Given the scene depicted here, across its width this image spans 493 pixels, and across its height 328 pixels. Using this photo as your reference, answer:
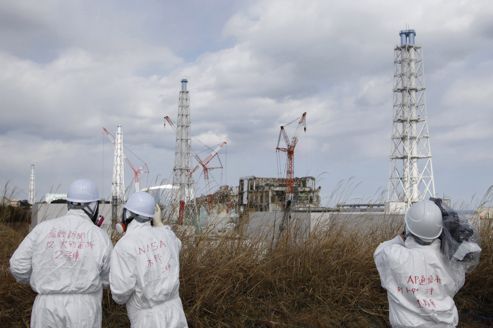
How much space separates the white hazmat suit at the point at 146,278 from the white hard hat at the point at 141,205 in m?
0.12

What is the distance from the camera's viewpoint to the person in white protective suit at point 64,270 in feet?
13.8

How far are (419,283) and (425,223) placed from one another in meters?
0.46

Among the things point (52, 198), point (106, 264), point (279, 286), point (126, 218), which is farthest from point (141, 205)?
point (52, 198)

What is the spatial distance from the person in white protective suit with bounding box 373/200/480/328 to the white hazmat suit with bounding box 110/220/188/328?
1700 mm

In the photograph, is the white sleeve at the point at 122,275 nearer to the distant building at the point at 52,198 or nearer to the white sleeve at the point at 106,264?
the white sleeve at the point at 106,264

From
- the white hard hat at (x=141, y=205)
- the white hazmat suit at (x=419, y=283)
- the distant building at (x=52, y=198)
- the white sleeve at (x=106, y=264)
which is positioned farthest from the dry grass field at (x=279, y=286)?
the white hazmat suit at (x=419, y=283)

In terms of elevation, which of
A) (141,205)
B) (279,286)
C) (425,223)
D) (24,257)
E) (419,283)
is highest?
(141,205)

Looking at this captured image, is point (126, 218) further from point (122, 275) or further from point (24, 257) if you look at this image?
point (24, 257)

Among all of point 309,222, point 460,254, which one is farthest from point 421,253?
point 309,222

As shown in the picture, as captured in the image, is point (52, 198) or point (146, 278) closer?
point (146, 278)

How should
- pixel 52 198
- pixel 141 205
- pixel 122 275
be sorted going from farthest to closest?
1. pixel 52 198
2. pixel 141 205
3. pixel 122 275

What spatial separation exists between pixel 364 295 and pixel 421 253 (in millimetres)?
2617

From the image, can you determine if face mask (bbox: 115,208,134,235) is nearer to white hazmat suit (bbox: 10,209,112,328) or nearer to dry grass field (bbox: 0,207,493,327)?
white hazmat suit (bbox: 10,209,112,328)

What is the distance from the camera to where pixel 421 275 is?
423cm
